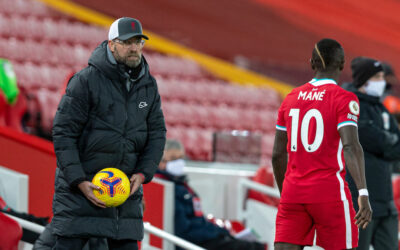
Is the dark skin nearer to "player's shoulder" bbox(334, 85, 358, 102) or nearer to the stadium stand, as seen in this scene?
"player's shoulder" bbox(334, 85, 358, 102)

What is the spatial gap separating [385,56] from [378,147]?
872cm

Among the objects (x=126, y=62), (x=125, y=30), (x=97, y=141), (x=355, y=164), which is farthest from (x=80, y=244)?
(x=355, y=164)

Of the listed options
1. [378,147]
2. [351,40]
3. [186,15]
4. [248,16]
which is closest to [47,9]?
[186,15]

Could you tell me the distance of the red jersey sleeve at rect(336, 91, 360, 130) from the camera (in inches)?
98.1

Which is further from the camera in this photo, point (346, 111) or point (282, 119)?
point (282, 119)

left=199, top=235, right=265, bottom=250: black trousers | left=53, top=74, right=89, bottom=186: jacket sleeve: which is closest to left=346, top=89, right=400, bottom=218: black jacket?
left=199, top=235, right=265, bottom=250: black trousers

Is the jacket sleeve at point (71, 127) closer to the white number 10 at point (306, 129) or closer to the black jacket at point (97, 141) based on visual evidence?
the black jacket at point (97, 141)

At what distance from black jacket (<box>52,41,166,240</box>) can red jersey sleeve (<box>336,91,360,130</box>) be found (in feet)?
2.42

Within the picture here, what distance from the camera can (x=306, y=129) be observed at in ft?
8.40

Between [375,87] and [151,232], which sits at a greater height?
[375,87]

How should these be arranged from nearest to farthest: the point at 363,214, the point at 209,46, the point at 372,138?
the point at 363,214
the point at 372,138
the point at 209,46

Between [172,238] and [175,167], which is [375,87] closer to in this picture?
[172,238]

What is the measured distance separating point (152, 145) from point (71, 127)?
13.2 inches

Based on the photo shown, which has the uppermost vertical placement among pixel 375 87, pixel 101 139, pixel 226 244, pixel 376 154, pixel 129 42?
pixel 129 42
